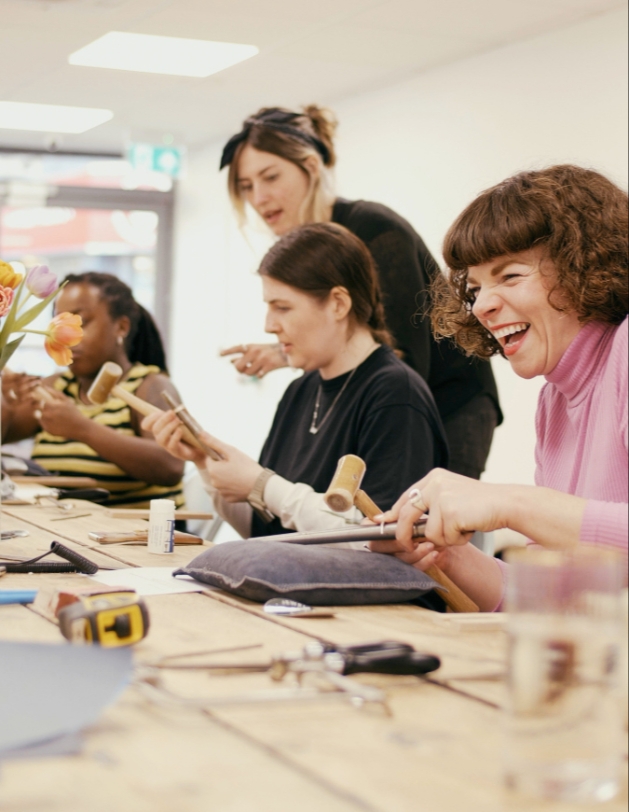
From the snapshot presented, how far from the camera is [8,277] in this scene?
5.93 ft

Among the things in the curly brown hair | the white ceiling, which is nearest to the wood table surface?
the curly brown hair

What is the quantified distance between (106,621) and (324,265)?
1.33 m

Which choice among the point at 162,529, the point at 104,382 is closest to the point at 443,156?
the point at 104,382

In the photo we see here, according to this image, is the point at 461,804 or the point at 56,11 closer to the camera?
the point at 461,804

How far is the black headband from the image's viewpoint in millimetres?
2779

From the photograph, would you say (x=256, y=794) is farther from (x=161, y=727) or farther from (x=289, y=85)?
(x=289, y=85)

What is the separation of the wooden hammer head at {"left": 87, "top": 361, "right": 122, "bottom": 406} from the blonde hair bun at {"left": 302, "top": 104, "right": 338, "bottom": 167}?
833 millimetres

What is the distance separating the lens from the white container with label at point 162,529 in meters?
1.81

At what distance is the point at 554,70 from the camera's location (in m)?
4.48

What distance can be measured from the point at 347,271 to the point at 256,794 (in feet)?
5.40

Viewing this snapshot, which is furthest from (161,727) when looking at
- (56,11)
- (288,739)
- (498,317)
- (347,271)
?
(56,11)

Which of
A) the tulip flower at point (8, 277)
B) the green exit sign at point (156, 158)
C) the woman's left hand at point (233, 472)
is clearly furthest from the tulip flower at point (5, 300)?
the green exit sign at point (156, 158)

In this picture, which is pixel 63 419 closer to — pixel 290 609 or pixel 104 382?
pixel 104 382

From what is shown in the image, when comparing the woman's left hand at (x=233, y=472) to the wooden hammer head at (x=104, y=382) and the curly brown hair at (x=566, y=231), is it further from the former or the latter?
the curly brown hair at (x=566, y=231)
